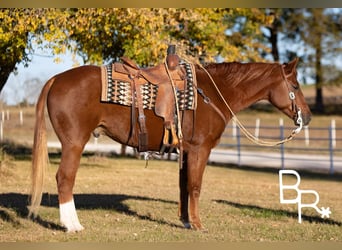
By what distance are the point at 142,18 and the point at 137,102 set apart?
5.95 meters

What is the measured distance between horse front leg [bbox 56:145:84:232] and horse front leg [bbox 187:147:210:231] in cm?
132

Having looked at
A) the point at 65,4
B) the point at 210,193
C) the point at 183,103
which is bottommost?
the point at 210,193

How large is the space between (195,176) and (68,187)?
1512mm

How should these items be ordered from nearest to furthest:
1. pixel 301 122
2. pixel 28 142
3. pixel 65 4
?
pixel 301 122, pixel 65 4, pixel 28 142

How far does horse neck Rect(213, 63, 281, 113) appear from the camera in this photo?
7164 mm

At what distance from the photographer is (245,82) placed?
721cm

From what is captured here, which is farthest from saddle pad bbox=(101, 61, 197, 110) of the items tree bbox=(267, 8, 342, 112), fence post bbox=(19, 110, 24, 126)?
tree bbox=(267, 8, 342, 112)

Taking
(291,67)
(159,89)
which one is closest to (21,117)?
(159,89)

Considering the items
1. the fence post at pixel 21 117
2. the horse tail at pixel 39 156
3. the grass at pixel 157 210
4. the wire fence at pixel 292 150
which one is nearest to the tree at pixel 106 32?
the grass at pixel 157 210

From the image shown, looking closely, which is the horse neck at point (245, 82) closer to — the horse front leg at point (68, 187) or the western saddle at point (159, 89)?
the western saddle at point (159, 89)

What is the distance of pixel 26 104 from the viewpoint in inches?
808

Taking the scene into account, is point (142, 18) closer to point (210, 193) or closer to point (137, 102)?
point (210, 193)

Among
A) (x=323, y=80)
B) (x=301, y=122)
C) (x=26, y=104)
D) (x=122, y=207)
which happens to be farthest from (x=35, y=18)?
(x=323, y=80)

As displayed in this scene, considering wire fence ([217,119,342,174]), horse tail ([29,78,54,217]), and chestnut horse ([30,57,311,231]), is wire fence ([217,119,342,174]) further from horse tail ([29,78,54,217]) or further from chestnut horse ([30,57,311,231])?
horse tail ([29,78,54,217])
